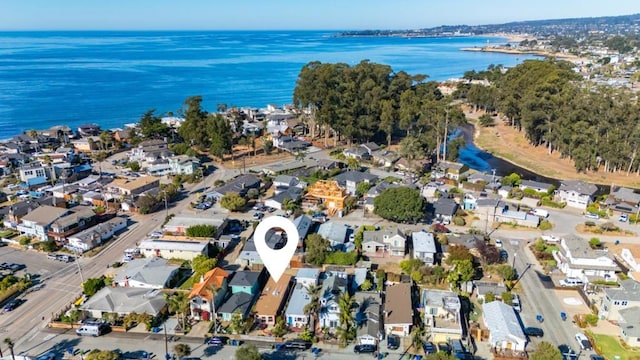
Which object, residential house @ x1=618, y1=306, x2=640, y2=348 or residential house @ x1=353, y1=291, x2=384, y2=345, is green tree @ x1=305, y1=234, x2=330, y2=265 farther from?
residential house @ x1=618, y1=306, x2=640, y2=348

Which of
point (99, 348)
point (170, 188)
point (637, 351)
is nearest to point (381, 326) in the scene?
point (637, 351)

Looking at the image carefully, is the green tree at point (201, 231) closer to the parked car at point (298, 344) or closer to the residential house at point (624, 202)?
the parked car at point (298, 344)

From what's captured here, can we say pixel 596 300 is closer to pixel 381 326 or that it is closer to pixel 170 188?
pixel 381 326

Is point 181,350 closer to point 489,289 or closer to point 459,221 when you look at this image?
point 489,289

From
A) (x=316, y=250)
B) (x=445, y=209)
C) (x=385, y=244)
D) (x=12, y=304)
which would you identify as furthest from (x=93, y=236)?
(x=445, y=209)

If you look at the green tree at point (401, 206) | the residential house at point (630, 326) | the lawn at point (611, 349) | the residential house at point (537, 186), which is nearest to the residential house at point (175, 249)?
the green tree at point (401, 206)

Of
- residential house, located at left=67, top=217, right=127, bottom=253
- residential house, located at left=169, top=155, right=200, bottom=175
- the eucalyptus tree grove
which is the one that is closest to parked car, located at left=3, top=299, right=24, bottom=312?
residential house, located at left=67, top=217, right=127, bottom=253
